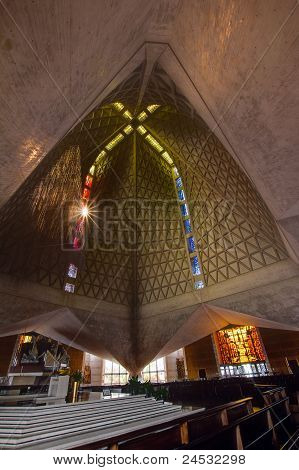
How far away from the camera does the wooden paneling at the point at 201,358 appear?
1895 cm

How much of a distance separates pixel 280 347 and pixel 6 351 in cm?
2196

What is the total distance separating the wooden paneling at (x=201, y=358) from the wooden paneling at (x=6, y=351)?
15310 mm

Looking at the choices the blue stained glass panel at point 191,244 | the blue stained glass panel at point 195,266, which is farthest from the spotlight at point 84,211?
the blue stained glass panel at point 195,266

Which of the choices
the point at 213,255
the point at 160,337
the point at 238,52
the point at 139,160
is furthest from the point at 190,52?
the point at 160,337

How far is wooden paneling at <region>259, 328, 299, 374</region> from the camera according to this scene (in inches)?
635

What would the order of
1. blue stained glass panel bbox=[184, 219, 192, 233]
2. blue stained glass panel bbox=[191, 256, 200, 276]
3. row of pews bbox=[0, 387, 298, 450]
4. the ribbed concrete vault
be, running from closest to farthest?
row of pews bbox=[0, 387, 298, 450], the ribbed concrete vault, blue stained glass panel bbox=[191, 256, 200, 276], blue stained glass panel bbox=[184, 219, 192, 233]

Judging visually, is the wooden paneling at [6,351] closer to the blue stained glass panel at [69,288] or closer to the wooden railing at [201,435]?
the blue stained glass panel at [69,288]

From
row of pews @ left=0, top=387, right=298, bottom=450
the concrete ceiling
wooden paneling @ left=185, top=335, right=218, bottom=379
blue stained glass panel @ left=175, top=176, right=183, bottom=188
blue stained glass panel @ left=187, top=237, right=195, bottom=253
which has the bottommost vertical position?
row of pews @ left=0, top=387, right=298, bottom=450

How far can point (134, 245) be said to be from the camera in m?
18.5

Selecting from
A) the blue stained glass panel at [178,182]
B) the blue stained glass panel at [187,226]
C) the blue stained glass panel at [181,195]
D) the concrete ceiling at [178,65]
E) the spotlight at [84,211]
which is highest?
the blue stained glass panel at [178,182]

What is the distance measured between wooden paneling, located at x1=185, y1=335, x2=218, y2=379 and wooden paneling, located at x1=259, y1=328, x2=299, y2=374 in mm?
4581

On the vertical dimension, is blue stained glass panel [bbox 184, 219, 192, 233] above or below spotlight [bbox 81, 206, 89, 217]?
below

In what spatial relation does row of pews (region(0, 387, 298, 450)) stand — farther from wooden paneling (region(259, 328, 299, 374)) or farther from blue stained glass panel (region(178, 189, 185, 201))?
wooden paneling (region(259, 328, 299, 374))

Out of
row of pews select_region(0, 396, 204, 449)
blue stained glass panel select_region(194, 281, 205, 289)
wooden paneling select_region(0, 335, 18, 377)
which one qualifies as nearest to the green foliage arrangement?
row of pews select_region(0, 396, 204, 449)
